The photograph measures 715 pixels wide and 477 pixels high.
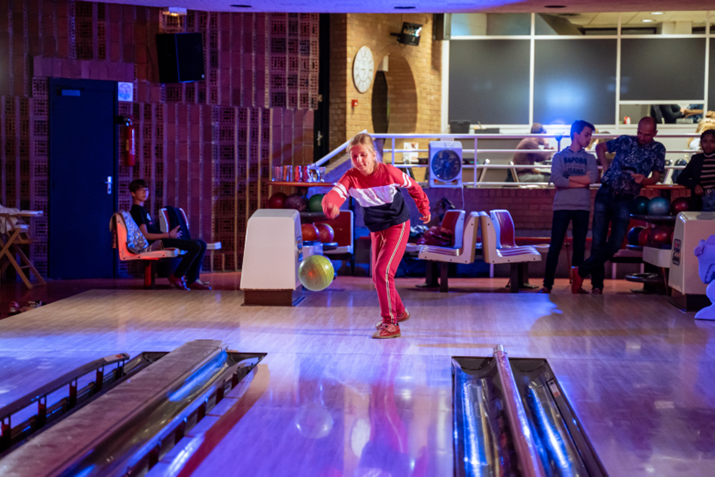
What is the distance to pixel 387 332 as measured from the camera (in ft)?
17.4

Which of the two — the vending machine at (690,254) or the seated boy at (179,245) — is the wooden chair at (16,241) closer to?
the seated boy at (179,245)

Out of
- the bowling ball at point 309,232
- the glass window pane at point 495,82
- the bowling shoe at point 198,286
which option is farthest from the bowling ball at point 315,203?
the glass window pane at point 495,82

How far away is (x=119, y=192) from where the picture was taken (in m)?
9.81

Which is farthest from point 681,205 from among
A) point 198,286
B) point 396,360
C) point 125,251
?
point 125,251

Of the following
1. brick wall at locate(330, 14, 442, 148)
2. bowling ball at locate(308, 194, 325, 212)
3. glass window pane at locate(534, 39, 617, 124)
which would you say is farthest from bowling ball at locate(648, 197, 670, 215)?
glass window pane at locate(534, 39, 617, 124)

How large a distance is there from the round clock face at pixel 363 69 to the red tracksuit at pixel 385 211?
810 centimetres

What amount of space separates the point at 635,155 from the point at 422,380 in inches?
165

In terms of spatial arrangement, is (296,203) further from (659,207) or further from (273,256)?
(659,207)

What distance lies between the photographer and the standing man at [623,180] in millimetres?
7070

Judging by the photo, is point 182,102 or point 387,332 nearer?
point 387,332

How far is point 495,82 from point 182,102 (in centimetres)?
736

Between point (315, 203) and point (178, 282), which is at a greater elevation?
point (315, 203)

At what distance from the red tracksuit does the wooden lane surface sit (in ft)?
1.44

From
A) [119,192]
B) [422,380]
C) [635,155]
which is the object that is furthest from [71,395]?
[119,192]
